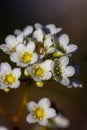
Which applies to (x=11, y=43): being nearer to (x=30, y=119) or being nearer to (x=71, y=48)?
(x=71, y=48)

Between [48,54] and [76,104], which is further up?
[76,104]

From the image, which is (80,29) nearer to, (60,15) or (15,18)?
(60,15)

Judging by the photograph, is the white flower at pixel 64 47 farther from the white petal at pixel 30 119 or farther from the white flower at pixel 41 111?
the white petal at pixel 30 119

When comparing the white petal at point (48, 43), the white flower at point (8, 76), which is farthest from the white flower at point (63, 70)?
the white flower at point (8, 76)

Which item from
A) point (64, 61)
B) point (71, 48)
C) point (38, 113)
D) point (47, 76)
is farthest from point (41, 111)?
point (71, 48)

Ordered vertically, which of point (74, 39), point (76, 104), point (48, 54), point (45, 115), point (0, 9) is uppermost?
point (0, 9)

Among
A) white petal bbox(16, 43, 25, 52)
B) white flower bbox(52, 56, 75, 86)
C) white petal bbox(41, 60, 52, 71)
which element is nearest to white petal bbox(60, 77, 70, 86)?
white flower bbox(52, 56, 75, 86)

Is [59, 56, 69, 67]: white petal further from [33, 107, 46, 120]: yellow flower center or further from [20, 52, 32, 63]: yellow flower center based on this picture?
[33, 107, 46, 120]: yellow flower center

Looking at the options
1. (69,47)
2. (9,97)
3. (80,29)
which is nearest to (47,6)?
(80,29)
